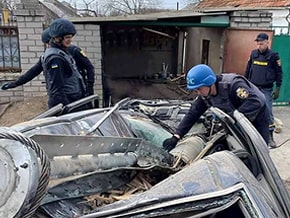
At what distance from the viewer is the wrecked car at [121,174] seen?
136 cm

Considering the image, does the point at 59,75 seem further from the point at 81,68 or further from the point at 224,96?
the point at 224,96

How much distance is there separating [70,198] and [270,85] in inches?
176

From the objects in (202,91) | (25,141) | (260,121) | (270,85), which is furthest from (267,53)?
(25,141)

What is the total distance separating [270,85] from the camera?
5516mm

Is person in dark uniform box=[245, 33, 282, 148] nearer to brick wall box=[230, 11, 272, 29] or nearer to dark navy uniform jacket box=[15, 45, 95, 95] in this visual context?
brick wall box=[230, 11, 272, 29]

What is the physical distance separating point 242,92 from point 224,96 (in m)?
0.17

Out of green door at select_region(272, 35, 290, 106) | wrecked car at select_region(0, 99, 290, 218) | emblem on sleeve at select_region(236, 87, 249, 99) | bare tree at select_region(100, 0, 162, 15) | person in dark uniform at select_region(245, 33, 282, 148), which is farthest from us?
bare tree at select_region(100, 0, 162, 15)

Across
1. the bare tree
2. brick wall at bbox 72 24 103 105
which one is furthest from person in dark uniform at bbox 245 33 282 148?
the bare tree

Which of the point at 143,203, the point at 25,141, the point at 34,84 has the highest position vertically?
the point at 25,141

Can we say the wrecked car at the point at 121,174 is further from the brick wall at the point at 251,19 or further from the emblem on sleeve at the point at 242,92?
the brick wall at the point at 251,19

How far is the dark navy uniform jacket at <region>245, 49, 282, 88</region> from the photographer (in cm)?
542

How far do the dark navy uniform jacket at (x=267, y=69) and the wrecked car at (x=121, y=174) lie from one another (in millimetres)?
2966

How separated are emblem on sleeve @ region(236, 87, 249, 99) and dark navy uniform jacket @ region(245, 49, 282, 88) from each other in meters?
2.39

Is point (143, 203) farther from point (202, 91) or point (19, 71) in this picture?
point (19, 71)
